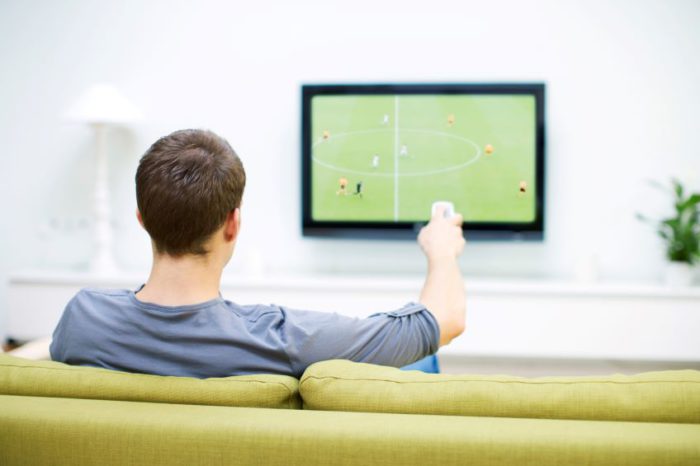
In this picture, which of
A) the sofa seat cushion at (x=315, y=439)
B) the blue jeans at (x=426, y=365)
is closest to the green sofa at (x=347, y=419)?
the sofa seat cushion at (x=315, y=439)

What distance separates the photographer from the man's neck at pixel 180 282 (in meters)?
1.25

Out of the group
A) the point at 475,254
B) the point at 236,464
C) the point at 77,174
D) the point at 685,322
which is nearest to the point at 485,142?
the point at 475,254

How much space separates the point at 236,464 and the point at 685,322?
320cm

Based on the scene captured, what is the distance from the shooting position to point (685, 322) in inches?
141

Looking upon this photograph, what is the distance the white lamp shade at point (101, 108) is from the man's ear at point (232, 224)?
9.61 ft

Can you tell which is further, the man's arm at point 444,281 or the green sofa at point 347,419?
the man's arm at point 444,281

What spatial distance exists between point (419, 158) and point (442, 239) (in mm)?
2579

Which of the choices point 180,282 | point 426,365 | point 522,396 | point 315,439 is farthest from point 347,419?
point 426,365

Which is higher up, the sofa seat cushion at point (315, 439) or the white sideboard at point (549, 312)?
the sofa seat cushion at point (315, 439)

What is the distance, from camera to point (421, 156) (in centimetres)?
399

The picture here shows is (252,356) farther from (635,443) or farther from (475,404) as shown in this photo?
(635,443)

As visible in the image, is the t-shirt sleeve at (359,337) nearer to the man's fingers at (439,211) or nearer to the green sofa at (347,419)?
the green sofa at (347,419)

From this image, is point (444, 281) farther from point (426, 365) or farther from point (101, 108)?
point (101, 108)

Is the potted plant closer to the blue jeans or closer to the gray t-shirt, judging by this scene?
the blue jeans
